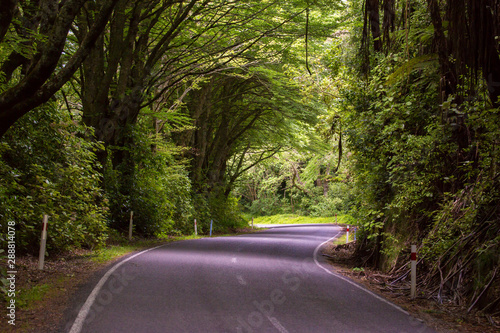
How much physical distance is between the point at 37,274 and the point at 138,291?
251cm

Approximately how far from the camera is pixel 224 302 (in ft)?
25.1

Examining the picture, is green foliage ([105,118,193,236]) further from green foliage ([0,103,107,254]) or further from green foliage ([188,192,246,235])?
green foliage ([188,192,246,235])

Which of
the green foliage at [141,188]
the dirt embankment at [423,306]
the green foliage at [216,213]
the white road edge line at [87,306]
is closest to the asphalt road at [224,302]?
the white road edge line at [87,306]

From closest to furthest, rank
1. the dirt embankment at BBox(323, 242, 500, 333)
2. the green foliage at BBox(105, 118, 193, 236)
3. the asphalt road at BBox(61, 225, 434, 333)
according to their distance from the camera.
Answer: the asphalt road at BBox(61, 225, 434, 333), the dirt embankment at BBox(323, 242, 500, 333), the green foliage at BBox(105, 118, 193, 236)

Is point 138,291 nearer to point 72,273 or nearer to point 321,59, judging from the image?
point 72,273

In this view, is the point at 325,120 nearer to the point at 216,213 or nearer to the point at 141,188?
the point at 141,188

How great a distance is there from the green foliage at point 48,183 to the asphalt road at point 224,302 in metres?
2.11

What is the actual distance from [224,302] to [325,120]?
10280mm

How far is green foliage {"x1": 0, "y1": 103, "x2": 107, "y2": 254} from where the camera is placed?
9.99 metres

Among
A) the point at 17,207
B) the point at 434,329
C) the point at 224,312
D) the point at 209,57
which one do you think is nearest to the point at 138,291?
the point at 224,312

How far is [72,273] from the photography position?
9836 millimetres

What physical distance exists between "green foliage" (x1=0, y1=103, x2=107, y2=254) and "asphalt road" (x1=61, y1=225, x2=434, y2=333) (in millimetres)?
2108

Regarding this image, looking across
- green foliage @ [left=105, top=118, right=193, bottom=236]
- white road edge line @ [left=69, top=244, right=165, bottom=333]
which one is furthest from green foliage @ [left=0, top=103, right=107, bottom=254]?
green foliage @ [left=105, top=118, right=193, bottom=236]

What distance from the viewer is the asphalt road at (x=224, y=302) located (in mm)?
6309
